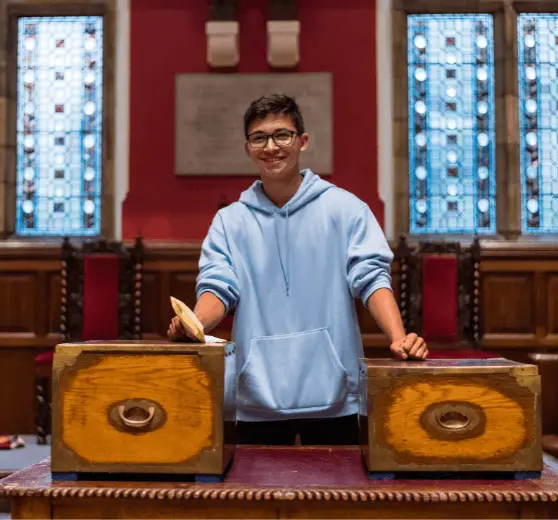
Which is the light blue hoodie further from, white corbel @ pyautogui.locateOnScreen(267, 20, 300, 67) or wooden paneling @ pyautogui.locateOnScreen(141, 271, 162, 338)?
white corbel @ pyautogui.locateOnScreen(267, 20, 300, 67)

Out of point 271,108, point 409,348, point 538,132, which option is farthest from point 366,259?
point 538,132

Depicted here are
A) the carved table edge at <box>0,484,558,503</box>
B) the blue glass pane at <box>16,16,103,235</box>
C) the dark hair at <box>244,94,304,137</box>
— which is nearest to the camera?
the carved table edge at <box>0,484,558,503</box>

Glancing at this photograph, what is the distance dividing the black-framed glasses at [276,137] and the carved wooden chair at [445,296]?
125 inches

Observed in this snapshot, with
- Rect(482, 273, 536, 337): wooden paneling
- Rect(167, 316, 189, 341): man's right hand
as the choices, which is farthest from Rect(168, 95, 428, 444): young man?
Rect(482, 273, 536, 337): wooden paneling

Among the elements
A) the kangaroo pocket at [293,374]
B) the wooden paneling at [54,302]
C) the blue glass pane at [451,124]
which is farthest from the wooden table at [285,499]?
the blue glass pane at [451,124]

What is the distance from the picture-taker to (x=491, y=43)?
226 inches

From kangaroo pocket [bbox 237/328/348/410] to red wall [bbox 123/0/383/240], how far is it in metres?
3.65

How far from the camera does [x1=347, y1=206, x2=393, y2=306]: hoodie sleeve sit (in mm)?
1851

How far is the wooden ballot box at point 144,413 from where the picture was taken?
4.65 ft

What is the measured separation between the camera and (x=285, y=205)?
200 cm

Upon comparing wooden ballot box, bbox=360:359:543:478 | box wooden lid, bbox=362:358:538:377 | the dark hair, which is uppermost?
the dark hair

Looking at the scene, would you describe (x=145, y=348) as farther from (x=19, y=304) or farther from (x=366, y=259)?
(x=19, y=304)

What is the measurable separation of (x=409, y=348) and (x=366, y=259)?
0.34m

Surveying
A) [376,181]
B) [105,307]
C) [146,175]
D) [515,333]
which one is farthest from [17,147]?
[515,333]
